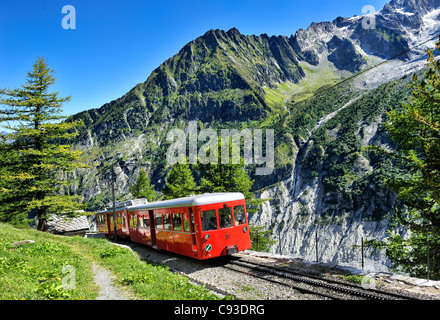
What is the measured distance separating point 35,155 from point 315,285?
23.9 meters

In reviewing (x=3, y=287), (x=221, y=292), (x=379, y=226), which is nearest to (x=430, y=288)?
(x=221, y=292)

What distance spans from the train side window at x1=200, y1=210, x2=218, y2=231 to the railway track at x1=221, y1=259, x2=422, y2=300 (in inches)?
87.5

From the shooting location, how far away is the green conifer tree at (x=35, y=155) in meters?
23.9

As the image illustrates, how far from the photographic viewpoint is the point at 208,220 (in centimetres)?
1511

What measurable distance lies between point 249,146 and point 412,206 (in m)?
134

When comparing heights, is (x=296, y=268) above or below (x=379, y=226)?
above

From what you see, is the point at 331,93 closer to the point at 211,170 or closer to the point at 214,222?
the point at 211,170

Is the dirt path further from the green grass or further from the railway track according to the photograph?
the railway track

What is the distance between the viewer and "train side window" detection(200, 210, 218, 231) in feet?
49.1

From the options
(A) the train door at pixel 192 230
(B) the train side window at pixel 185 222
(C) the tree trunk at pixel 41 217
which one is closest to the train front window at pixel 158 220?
(B) the train side window at pixel 185 222

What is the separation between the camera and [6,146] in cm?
2397

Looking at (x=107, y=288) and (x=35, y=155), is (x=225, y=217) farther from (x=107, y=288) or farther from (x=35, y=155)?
(x=35, y=155)

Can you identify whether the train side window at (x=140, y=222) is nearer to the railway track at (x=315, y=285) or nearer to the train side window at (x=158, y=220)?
the train side window at (x=158, y=220)
